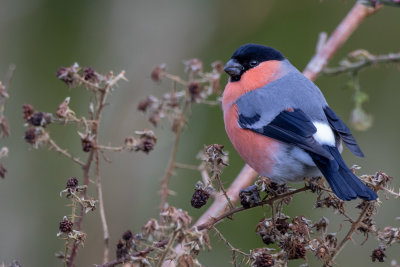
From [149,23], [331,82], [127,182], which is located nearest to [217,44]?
[149,23]

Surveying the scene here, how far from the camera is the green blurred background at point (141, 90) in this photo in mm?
3465

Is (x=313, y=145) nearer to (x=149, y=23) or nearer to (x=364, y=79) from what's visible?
(x=364, y=79)

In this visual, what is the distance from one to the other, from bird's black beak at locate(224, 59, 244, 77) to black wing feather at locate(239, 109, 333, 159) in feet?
1.08

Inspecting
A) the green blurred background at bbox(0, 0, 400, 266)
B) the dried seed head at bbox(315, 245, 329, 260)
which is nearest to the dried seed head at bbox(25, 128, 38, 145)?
the dried seed head at bbox(315, 245, 329, 260)

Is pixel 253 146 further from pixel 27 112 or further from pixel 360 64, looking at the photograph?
pixel 27 112

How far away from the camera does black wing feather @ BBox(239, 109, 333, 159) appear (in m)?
2.28

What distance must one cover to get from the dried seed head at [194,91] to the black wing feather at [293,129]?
Answer: 395 millimetres

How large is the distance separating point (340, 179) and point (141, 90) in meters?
2.15

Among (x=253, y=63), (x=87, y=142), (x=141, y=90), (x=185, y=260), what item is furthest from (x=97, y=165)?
(x=141, y=90)

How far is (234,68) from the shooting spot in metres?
2.74

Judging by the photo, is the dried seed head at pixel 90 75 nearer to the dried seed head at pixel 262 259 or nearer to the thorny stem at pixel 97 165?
the thorny stem at pixel 97 165

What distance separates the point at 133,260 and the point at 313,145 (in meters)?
1.03

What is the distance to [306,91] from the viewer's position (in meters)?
2.51

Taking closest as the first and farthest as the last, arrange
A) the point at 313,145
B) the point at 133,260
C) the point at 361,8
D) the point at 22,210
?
the point at 133,260
the point at 313,145
the point at 361,8
the point at 22,210
